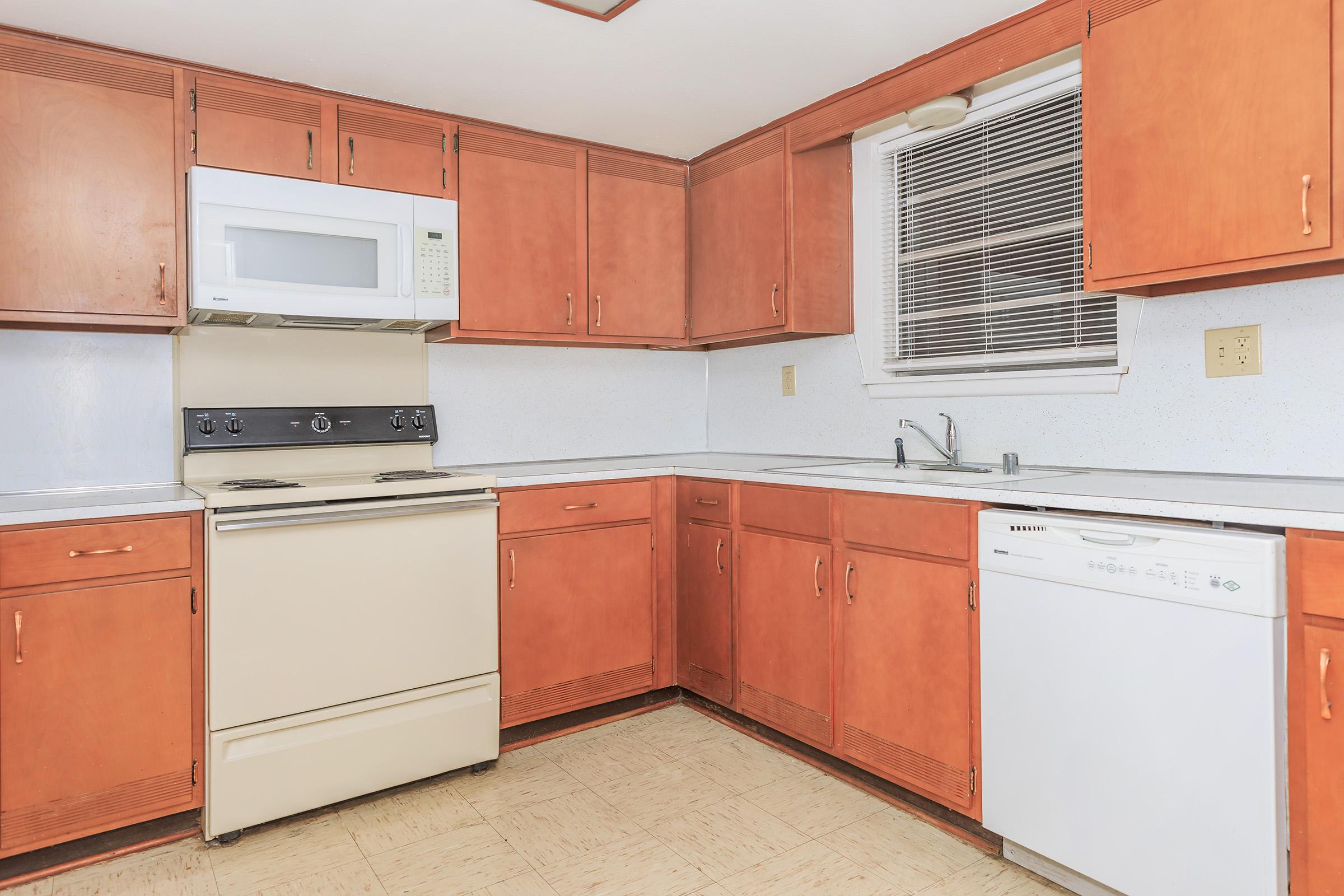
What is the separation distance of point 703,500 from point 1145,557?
1612 mm

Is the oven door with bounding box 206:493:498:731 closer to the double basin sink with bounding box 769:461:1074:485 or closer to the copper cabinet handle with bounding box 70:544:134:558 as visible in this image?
the copper cabinet handle with bounding box 70:544:134:558

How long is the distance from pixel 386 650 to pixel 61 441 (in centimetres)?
121

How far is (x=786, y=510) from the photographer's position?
8.60 feet

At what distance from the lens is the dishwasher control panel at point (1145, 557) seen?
4.85 feet

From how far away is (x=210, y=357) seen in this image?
2.67m

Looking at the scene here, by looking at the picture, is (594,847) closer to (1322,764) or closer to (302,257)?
(1322,764)

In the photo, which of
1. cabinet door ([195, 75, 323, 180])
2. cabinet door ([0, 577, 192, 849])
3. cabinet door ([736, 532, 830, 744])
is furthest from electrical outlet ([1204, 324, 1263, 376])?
cabinet door ([0, 577, 192, 849])

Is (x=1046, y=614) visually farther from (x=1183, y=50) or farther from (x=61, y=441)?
(x=61, y=441)

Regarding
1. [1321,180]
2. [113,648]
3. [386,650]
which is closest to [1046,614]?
[1321,180]

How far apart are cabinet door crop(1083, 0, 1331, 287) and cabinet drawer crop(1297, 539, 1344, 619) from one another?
26.2 inches

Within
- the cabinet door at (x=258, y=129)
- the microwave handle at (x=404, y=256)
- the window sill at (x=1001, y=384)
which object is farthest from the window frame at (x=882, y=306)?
the cabinet door at (x=258, y=129)

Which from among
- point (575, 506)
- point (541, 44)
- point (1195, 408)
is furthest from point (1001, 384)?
point (541, 44)

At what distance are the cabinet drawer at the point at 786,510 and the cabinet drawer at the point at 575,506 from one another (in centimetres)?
43

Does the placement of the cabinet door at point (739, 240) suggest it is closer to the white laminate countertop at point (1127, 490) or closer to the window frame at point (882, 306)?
the window frame at point (882, 306)
